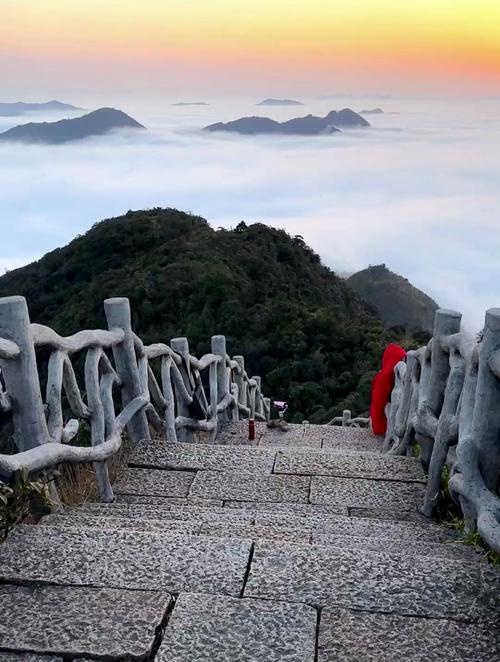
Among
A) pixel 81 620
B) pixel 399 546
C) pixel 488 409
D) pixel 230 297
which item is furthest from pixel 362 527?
pixel 230 297

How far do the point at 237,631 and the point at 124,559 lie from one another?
19.7 inches

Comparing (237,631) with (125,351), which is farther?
(125,351)

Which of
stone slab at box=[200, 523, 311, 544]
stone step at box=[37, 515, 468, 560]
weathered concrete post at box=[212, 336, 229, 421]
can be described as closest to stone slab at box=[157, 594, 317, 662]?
stone step at box=[37, 515, 468, 560]

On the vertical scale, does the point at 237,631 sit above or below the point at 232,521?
above

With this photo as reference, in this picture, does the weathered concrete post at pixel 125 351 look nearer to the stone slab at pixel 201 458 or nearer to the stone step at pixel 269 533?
the stone slab at pixel 201 458

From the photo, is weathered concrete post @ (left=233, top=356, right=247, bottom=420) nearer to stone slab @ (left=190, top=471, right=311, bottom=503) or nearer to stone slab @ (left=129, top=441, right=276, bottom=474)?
stone slab @ (left=129, top=441, right=276, bottom=474)

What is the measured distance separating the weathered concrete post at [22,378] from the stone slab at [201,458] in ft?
4.24

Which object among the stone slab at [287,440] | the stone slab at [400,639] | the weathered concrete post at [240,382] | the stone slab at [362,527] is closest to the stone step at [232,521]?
the stone slab at [362,527]

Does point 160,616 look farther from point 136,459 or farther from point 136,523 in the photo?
point 136,459

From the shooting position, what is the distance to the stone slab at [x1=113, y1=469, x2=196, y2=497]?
12.3 ft

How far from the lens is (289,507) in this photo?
3.59 metres

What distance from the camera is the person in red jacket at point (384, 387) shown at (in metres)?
6.75

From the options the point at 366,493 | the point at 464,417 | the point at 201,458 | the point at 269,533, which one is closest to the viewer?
the point at 269,533

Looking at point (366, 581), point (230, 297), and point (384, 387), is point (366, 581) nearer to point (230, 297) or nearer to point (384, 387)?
point (384, 387)
